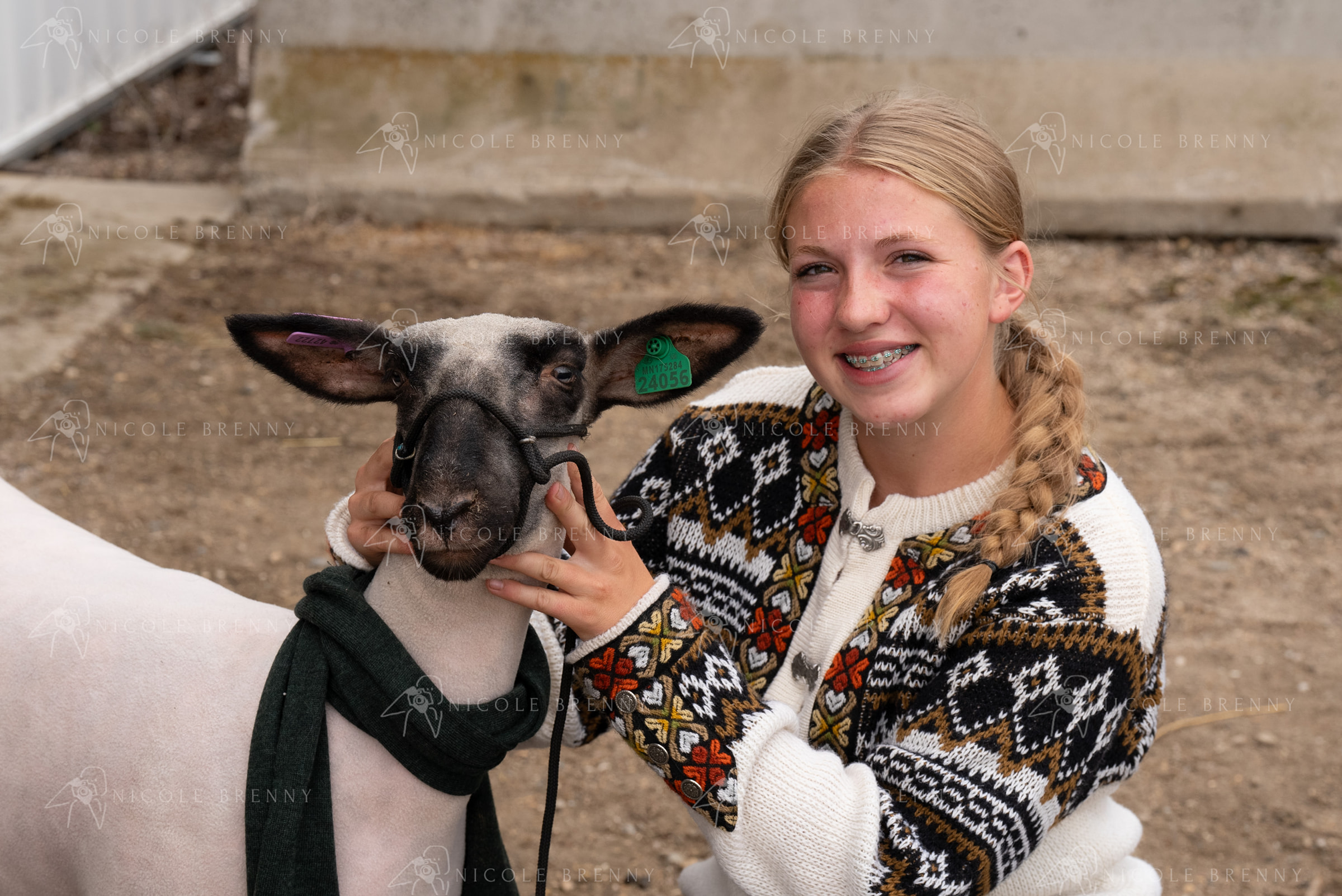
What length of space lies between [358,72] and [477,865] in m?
6.75

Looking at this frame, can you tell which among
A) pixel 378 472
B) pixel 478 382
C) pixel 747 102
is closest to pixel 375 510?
pixel 378 472

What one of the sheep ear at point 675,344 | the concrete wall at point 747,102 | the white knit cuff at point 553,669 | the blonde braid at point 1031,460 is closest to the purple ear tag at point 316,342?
the sheep ear at point 675,344

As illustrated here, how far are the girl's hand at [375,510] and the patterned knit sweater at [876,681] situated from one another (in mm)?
392

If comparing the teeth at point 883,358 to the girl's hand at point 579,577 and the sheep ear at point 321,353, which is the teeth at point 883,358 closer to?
the girl's hand at point 579,577

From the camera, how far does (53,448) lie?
17.0 feet

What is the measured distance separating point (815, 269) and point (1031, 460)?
1.79 ft

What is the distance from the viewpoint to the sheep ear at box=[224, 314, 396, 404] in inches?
80.7

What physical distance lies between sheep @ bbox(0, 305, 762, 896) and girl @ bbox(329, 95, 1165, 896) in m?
0.14

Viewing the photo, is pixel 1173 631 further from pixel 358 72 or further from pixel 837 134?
pixel 358 72

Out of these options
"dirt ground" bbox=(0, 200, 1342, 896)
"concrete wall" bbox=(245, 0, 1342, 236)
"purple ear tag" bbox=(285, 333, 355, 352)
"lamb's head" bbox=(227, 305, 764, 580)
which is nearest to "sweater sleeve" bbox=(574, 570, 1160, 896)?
"lamb's head" bbox=(227, 305, 764, 580)

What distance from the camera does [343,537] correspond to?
2.19m

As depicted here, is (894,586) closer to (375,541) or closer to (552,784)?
(552,784)

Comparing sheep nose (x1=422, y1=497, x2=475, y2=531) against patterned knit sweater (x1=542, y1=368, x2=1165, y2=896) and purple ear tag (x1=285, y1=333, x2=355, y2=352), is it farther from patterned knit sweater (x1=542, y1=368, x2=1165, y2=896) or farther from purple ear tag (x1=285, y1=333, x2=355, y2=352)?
purple ear tag (x1=285, y1=333, x2=355, y2=352)

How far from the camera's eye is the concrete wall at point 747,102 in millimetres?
7598
